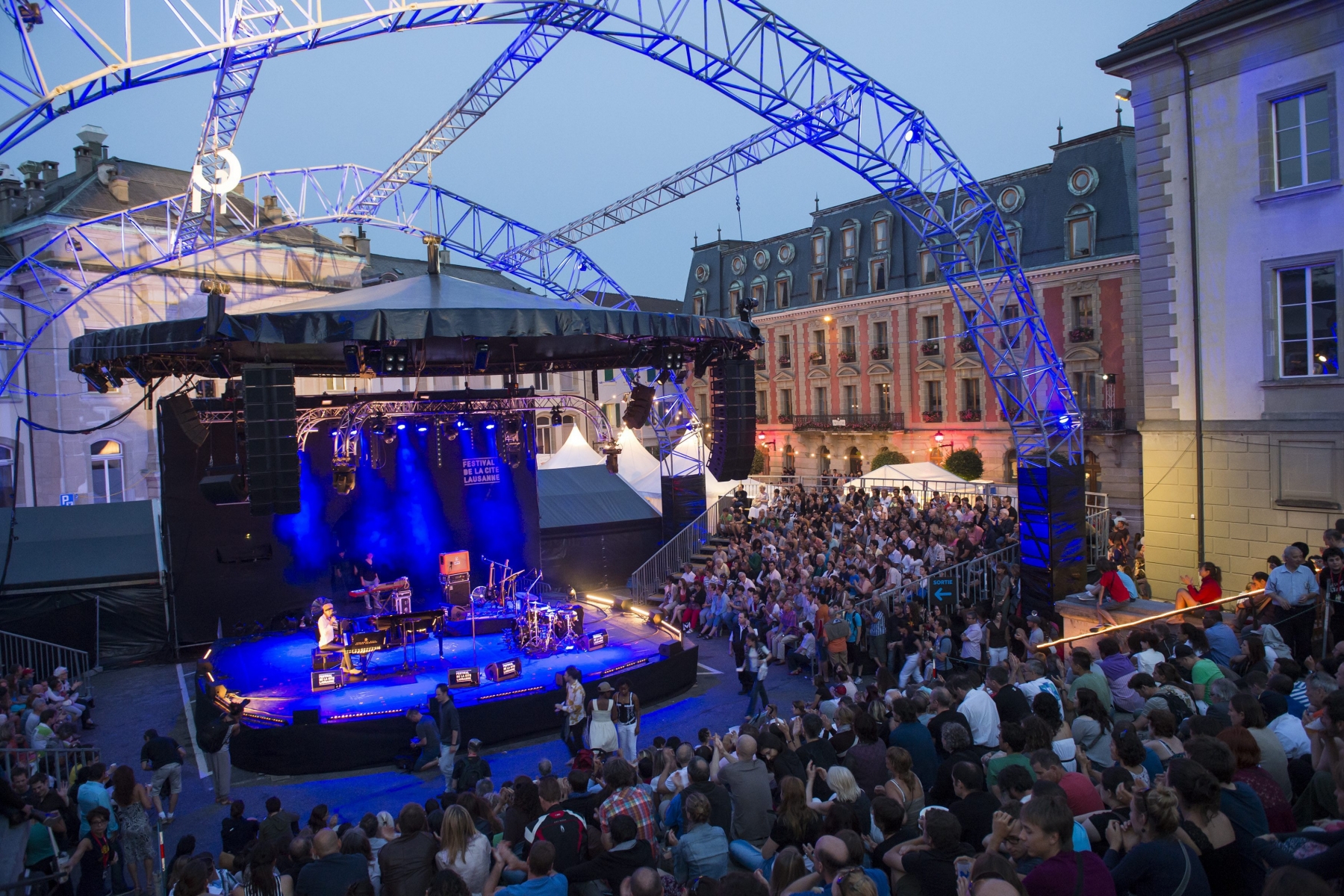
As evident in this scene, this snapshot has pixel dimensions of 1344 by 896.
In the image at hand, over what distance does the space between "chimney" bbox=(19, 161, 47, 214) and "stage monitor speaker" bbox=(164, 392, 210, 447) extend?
1867 cm

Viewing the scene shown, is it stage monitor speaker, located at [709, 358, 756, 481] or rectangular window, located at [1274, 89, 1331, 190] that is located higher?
rectangular window, located at [1274, 89, 1331, 190]

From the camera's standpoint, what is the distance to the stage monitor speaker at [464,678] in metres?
11.9

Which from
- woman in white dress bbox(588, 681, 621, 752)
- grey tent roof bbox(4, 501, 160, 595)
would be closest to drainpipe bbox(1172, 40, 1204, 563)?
woman in white dress bbox(588, 681, 621, 752)

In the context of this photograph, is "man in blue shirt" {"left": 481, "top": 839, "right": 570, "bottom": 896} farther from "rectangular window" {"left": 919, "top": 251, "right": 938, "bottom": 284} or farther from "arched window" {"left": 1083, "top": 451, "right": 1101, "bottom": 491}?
"rectangular window" {"left": 919, "top": 251, "right": 938, "bottom": 284}

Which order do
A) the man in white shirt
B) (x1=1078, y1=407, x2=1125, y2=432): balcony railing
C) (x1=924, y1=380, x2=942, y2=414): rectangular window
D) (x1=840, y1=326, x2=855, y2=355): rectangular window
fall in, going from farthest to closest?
(x1=840, y1=326, x2=855, y2=355): rectangular window → (x1=924, y1=380, x2=942, y2=414): rectangular window → (x1=1078, y1=407, x2=1125, y2=432): balcony railing → the man in white shirt

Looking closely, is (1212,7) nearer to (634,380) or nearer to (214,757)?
(634,380)

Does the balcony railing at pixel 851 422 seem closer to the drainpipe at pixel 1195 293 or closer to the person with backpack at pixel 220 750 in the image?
the drainpipe at pixel 1195 293

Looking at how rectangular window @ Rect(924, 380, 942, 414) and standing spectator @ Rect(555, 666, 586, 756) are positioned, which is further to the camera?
rectangular window @ Rect(924, 380, 942, 414)

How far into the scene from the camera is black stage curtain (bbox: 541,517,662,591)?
862 inches

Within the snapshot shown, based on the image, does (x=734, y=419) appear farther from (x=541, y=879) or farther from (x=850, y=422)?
(x=850, y=422)

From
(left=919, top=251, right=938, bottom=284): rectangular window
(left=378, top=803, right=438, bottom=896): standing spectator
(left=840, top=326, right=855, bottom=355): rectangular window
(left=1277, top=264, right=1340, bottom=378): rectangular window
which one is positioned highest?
(left=919, top=251, right=938, bottom=284): rectangular window

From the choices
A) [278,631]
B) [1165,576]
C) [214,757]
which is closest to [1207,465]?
[1165,576]

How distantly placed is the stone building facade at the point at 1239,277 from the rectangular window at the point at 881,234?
24.0 m

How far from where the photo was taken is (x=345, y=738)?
1091 cm
